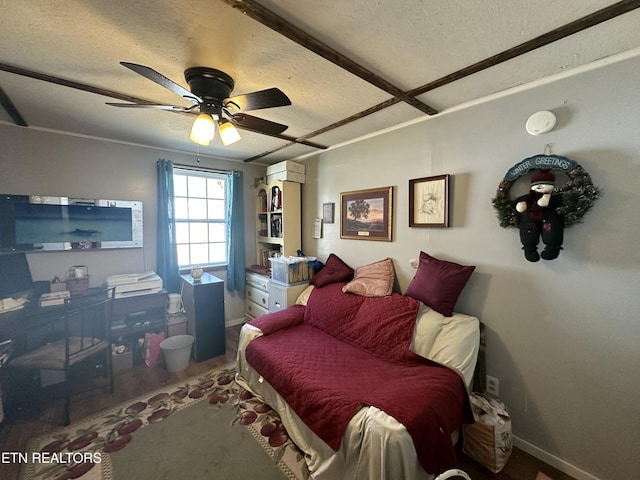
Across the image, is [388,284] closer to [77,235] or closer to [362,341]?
[362,341]

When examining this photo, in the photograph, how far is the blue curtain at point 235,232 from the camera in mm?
3574

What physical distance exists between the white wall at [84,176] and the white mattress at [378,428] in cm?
183

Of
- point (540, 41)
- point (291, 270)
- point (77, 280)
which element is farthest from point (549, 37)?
point (77, 280)

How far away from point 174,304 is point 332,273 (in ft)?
6.23

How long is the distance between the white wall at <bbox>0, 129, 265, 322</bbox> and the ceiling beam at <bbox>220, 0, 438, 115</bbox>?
8.55ft

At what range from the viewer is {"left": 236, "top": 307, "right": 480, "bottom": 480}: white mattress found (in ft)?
3.77

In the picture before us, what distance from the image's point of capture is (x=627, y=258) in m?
1.34

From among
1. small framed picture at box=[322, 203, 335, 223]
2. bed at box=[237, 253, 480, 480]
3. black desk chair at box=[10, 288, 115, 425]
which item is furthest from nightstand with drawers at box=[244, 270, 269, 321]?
black desk chair at box=[10, 288, 115, 425]

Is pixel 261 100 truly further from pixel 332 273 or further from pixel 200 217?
pixel 200 217

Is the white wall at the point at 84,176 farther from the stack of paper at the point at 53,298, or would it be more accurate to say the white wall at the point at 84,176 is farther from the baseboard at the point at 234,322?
the baseboard at the point at 234,322

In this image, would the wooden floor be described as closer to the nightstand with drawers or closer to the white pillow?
the white pillow

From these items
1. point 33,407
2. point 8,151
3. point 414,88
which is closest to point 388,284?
point 414,88

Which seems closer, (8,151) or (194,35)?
(194,35)

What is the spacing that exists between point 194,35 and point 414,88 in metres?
1.34
